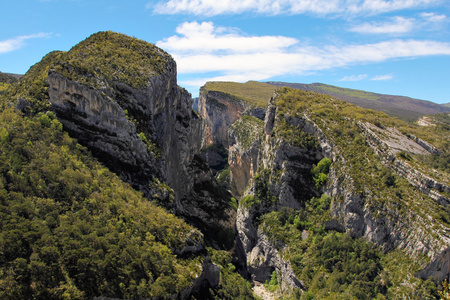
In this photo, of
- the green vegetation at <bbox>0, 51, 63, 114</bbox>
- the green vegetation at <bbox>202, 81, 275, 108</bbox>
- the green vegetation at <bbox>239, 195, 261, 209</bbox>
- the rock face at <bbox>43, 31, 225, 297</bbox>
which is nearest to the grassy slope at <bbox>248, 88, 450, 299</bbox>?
the green vegetation at <bbox>239, 195, 261, 209</bbox>

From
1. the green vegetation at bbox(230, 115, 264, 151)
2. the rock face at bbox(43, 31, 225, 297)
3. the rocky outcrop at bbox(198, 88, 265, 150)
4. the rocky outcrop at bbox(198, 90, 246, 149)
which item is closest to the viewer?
the rock face at bbox(43, 31, 225, 297)

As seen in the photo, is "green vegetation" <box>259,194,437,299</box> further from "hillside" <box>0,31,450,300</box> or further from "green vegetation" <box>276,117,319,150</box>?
"green vegetation" <box>276,117,319,150</box>

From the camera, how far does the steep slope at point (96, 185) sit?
82.2ft

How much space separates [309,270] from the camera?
147 feet

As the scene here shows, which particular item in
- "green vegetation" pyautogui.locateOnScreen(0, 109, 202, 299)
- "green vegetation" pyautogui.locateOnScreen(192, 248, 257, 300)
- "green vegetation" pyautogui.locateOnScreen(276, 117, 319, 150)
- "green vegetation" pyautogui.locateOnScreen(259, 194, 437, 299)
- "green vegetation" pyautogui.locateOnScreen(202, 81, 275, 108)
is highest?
"green vegetation" pyautogui.locateOnScreen(202, 81, 275, 108)

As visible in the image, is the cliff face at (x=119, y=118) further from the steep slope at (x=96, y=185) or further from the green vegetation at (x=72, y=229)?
the green vegetation at (x=72, y=229)

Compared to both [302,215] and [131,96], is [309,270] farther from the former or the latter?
[131,96]

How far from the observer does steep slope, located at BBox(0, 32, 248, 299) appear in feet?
82.2

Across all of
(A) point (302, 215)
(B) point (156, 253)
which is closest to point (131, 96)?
(B) point (156, 253)

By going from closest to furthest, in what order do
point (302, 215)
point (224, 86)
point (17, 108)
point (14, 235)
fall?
point (14, 235), point (17, 108), point (302, 215), point (224, 86)

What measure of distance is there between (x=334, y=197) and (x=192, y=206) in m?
28.5

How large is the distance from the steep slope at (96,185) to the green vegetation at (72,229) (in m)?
0.10

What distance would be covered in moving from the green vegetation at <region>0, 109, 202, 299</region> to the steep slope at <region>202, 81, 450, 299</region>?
61.4 feet

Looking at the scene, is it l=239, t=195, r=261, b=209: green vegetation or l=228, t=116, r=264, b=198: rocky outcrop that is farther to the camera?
l=228, t=116, r=264, b=198: rocky outcrop
